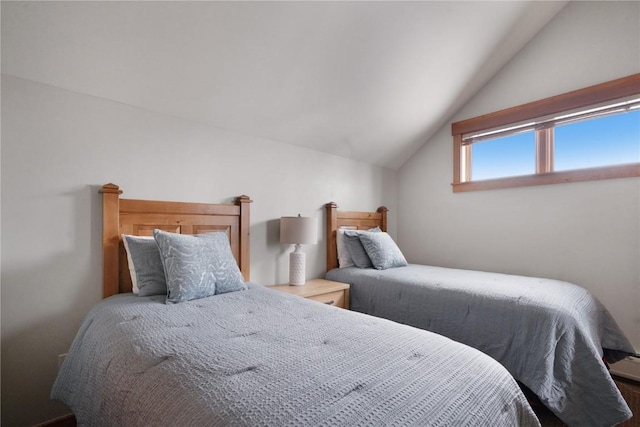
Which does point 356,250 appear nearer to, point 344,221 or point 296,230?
point 344,221

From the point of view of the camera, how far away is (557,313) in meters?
1.60

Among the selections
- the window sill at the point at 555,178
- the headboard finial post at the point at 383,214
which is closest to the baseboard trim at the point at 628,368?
the window sill at the point at 555,178

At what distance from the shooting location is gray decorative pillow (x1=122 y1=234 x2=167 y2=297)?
5.52ft

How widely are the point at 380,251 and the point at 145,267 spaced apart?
1.92m

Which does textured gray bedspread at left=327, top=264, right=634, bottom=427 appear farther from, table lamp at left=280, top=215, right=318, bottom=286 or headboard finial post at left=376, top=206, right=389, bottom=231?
headboard finial post at left=376, top=206, right=389, bottom=231

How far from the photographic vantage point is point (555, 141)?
271cm

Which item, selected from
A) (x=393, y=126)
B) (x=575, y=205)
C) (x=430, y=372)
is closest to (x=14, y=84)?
(x=430, y=372)

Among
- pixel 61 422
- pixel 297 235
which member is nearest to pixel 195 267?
pixel 297 235

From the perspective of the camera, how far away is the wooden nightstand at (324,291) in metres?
2.33

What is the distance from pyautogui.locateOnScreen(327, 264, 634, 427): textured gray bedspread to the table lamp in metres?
0.61

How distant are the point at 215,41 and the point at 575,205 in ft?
10.0

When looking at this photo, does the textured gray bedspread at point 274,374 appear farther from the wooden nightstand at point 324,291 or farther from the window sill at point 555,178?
the window sill at point 555,178

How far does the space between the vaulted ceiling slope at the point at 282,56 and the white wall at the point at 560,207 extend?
24 centimetres

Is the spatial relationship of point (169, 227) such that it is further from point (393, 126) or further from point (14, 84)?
point (393, 126)
